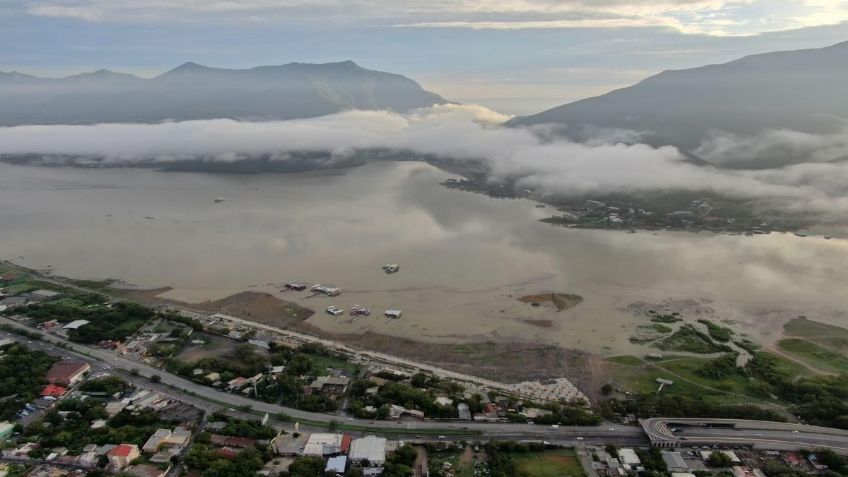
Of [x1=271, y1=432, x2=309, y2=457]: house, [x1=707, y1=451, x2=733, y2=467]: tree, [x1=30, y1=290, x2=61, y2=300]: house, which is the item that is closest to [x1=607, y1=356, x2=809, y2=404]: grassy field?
[x1=707, y1=451, x2=733, y2=467]: tree

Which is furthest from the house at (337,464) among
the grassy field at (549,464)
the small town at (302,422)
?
the grassy field at (549,464)

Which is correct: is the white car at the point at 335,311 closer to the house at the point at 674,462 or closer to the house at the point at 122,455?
the house at the point at 122,455

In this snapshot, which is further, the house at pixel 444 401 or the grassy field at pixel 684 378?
the grassy field at pixel 684 378

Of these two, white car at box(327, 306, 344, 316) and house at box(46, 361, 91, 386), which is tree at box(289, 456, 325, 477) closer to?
house at box(46, 361, 91, 386)

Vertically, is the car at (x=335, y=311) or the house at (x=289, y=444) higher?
the car at (x=335, y=311)

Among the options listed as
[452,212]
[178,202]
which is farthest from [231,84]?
[452,212]

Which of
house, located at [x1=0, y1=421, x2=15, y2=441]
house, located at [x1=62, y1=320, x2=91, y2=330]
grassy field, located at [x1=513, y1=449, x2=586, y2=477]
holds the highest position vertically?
house, located at [x1=62, y1=320, x2=91, y2=330]
